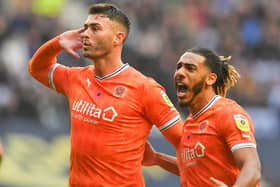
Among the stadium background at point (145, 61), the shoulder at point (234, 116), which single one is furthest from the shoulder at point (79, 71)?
the stadium background at point (145, 61)

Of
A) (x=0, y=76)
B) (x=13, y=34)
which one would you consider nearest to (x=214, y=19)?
(x=13, y=34)

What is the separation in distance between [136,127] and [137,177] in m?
0.47

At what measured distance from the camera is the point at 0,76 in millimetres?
13016

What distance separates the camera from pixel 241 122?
19.7 feet

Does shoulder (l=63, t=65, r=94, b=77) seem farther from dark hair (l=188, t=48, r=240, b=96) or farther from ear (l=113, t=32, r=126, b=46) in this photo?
dark hair (l=188, t=48, r=240, b=96)

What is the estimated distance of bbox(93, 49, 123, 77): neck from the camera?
7031 millimetres

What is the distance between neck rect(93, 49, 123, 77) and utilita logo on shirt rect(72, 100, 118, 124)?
0.33 m

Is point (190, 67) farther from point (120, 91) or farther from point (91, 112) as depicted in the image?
point (91, 112)

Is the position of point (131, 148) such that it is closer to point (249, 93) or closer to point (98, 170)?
point (98, 170)

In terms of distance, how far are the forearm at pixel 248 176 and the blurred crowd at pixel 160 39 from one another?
739cm

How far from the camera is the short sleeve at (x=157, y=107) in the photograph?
6.83 meters

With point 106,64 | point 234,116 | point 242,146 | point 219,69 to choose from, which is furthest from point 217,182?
point 106,64

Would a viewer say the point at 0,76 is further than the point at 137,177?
Yes

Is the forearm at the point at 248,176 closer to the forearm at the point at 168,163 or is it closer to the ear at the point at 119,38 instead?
the forearm at the point at 168,163
